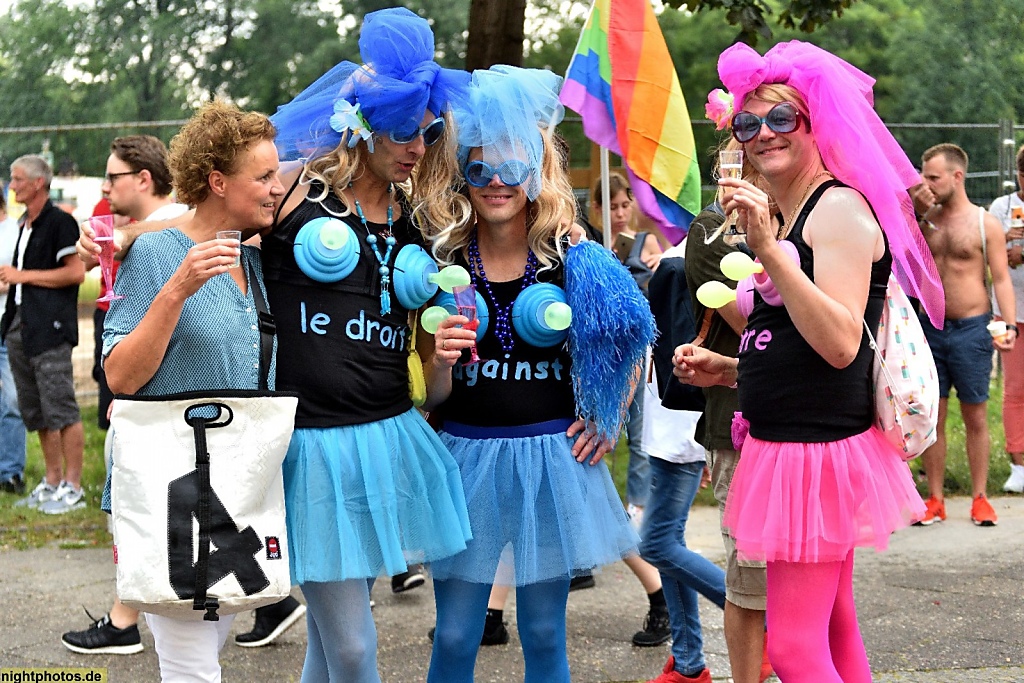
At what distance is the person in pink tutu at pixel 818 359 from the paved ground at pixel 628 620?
169 cm

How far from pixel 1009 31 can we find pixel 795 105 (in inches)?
887

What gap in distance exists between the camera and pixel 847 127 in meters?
2.97

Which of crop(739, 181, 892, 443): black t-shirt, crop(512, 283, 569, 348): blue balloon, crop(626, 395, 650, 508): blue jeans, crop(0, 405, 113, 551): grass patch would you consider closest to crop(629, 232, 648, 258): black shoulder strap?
crop(626, 395, 650, 508): blue jeans

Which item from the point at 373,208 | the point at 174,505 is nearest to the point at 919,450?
the point at 373,208

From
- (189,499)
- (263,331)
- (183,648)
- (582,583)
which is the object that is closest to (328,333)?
(263,331)

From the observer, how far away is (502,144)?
334 centimetres

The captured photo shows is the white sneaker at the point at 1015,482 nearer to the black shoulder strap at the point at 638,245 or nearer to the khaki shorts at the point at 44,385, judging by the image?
the black shoulder strap at the point at 638,245

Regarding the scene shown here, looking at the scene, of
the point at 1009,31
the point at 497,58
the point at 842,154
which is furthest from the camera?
the point at 1009,31

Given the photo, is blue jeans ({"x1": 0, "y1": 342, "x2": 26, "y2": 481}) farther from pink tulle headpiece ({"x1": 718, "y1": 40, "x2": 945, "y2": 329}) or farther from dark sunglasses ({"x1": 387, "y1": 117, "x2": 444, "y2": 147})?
pink tulle headpiece ({"x1": 718, "y1": 40, "x2": 945, "y2": 329})

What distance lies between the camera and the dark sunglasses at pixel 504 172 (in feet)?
10.9

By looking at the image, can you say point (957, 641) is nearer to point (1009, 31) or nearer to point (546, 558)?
point (546, 558)

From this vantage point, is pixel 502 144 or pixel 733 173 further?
pixel 502 144

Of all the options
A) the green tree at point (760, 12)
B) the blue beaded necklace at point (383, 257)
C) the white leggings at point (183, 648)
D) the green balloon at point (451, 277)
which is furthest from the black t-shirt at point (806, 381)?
the green tree at point (760, 12)

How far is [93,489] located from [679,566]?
16.0 feet
